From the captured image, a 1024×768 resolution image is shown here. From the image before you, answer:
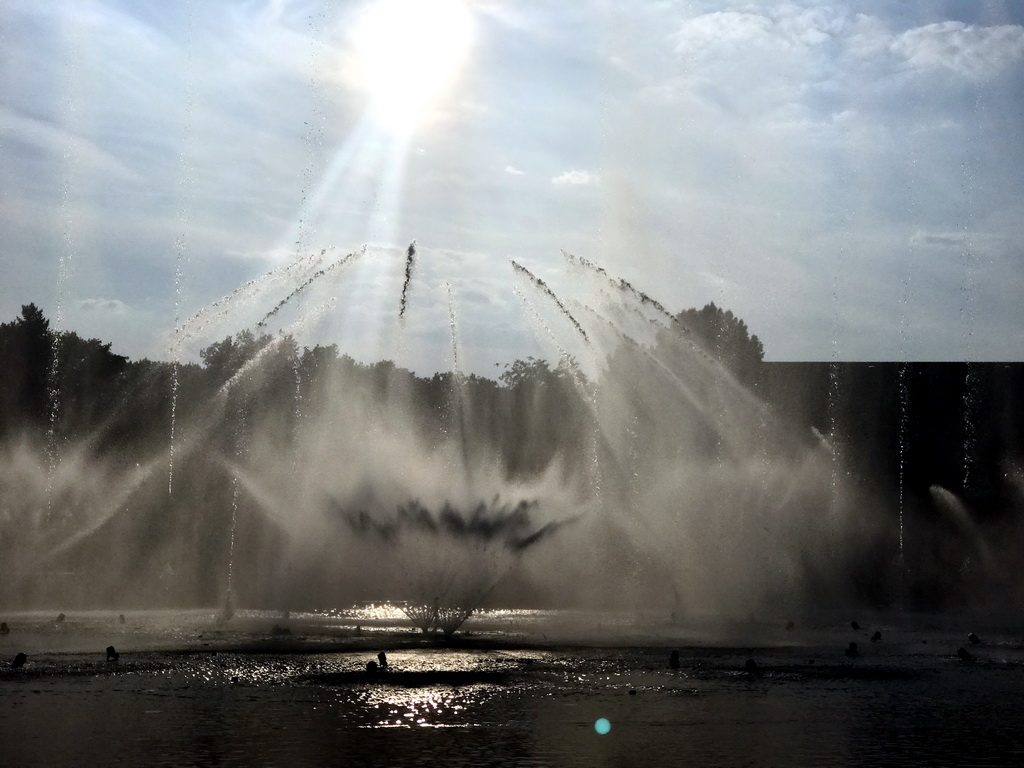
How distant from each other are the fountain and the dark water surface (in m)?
6.51

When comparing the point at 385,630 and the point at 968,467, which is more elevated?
the point at 968,467

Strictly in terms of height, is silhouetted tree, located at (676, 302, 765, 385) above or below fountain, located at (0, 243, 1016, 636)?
above

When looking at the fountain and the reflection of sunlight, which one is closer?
the reflection of sunlight

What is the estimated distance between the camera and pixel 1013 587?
5822 centimetres

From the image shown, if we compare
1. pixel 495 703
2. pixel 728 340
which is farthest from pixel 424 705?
pixel 728 340

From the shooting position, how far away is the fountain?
135 ft

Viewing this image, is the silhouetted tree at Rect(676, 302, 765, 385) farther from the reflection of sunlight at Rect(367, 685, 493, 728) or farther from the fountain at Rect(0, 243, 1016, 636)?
the reflection of sunlight at Rect(367, 685, 493, 728)

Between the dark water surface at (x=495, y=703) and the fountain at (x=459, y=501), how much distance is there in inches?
256

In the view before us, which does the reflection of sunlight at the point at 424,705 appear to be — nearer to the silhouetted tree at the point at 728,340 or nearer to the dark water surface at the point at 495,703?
the dark water surface at the point at 495,703

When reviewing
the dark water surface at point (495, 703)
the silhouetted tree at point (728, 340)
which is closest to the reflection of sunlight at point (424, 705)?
the dark water surface at point (495, 703)

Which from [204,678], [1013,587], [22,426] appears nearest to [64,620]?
[204,678]

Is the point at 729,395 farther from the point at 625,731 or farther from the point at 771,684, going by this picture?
the point at 625,731

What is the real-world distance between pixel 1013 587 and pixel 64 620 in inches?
1679

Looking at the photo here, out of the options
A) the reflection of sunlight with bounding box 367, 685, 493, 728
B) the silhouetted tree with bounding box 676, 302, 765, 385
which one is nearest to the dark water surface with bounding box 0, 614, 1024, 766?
the reflection of sunlight with bounding box 367, 685, 493, 728
